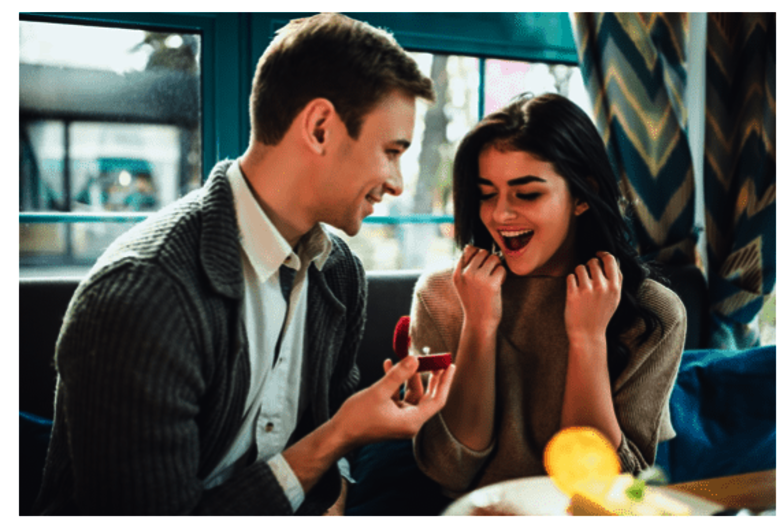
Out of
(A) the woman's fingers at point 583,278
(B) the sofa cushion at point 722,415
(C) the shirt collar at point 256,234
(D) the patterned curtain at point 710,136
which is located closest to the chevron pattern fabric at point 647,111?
(D) the patterned curtain at point 710,136

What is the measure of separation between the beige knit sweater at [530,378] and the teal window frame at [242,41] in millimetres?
883

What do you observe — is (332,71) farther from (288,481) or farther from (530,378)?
(530,378)

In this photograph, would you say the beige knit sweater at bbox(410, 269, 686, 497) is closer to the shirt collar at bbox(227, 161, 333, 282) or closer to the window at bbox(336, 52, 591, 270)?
the shirt collar at bbox(227, 161, 333, 282)

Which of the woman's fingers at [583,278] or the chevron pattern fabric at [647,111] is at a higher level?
the chevron pattern fabric at [647,111]

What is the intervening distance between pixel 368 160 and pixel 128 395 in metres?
0.57

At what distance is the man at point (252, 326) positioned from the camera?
867 millimetres

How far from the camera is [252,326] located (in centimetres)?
112

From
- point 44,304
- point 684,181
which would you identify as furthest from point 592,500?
point 684,181

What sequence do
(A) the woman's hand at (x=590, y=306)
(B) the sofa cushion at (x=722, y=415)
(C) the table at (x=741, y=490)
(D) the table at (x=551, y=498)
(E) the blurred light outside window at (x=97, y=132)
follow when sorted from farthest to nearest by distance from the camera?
(E) the blurred light outside window at (x=97, y=132), (B) the sofa cushion at (x=722, y=415), (A) the woman's hand at (x=590, y=306), (C) the table at (x=741, y=490), (D) the table at (x=551, y=498)

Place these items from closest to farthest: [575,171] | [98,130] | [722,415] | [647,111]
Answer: [575,171], [722,415], [98,130], [647,111]

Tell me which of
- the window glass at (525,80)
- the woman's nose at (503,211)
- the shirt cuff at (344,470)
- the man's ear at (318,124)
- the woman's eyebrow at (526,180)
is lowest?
the shirt cuff at (344,470)

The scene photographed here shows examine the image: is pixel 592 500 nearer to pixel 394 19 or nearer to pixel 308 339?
pixel 308 339

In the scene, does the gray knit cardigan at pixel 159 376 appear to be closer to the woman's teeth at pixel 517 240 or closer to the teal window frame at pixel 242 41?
the woman's teeth at pixel 517 240

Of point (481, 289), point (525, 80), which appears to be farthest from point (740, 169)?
point (481, 289)
